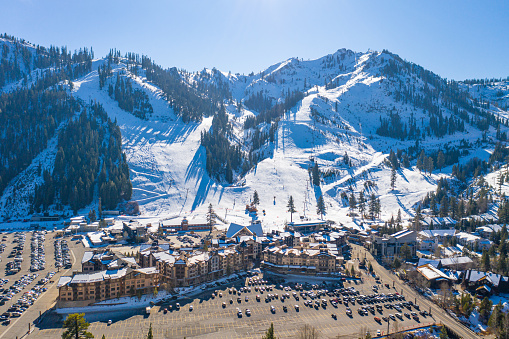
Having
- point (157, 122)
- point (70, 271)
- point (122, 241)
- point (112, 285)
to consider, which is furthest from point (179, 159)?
point (112, 285)

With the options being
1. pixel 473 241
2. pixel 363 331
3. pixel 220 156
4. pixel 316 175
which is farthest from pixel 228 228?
pixel 220 156

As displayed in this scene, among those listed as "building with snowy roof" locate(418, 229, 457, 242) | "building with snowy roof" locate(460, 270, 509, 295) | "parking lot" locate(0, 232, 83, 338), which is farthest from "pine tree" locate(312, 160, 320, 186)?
"parking lot" locate(0, 232, 83, 338)

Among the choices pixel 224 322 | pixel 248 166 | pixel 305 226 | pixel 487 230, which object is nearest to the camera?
pixel 224 322

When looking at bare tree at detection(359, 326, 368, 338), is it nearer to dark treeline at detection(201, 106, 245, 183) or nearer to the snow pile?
the snow pile

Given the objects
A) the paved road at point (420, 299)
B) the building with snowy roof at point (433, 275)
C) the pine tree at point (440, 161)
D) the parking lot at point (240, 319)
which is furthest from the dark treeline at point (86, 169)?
the pine tree at point (440, 161)

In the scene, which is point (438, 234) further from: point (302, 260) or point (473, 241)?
point (302, 260)

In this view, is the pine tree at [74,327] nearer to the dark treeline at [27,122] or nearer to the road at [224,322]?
the road at [224,322]
